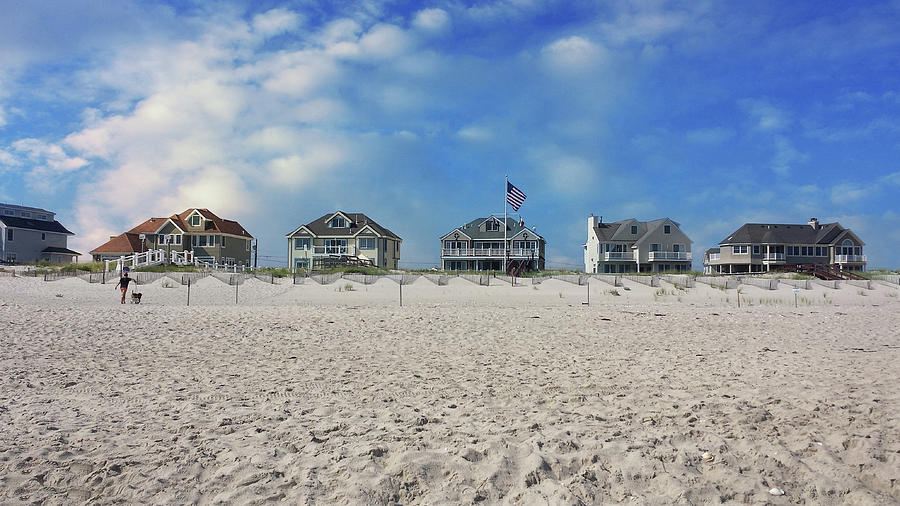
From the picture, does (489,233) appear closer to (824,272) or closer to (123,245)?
(824,272)

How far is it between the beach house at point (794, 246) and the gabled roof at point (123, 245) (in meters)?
67.5

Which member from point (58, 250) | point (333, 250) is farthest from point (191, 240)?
point (58, 250)

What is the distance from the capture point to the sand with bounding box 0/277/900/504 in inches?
164

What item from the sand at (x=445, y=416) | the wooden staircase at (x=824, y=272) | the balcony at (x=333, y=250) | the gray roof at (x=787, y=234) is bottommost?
the sand at (x=445, y=416)

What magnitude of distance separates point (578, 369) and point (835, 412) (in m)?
3.36

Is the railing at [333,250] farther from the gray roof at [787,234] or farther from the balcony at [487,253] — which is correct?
the gray roof at [787,234]

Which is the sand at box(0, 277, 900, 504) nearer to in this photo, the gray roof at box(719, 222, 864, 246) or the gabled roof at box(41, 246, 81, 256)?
the gray roof at box(719, 222, 864, 246)

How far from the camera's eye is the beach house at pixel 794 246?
203 ft

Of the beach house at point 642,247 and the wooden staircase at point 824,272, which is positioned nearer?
the wooden staircase at point 824,272

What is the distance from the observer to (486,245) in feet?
200

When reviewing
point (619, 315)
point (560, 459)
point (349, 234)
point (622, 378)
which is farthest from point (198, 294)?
point (349, 234)

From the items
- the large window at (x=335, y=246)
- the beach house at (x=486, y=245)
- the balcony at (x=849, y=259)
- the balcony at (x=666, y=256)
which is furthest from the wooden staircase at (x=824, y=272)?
the large window at (x=335, y=246)

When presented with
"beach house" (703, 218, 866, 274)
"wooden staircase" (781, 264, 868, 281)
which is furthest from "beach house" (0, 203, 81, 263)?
"beach house" (703, 218, 866, 274)

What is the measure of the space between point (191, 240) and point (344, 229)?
1596 cm
